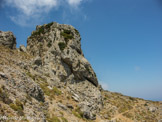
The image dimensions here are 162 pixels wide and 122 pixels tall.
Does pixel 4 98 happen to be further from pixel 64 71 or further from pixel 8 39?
pixel 8 39

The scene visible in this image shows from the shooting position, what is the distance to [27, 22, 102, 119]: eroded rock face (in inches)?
1663

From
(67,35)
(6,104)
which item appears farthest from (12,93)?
(67,35)

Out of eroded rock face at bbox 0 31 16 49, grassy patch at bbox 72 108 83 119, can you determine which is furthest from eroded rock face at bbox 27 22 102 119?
eroded rock face at bbox 0 31 16 49

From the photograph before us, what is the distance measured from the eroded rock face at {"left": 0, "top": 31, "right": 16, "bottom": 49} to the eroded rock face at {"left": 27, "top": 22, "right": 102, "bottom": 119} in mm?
8560

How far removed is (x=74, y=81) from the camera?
45.2m

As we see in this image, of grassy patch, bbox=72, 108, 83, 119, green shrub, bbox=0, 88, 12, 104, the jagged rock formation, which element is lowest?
grassy patch, bbox=72, 108, 83, 119

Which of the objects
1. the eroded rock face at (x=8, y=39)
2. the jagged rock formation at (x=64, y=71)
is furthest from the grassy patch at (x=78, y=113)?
the eroded rock face at (x=8, y=39)

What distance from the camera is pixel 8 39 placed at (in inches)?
1822

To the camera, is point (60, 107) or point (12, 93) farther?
point (60, 107)

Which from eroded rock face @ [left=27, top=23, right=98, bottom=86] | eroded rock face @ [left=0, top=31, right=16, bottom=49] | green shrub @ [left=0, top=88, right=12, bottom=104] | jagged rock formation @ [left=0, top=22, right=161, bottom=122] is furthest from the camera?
eroded rock face @ [left=27, top=23, right=98, bottom=86]

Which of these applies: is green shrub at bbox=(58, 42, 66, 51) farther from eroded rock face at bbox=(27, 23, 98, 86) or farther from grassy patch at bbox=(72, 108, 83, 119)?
grassy patch at bbox=(72, 108, 83, 119)

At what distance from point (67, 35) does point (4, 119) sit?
44023 mm

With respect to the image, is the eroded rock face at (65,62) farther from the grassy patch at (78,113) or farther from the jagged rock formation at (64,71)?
the grassy patch at (78,113)

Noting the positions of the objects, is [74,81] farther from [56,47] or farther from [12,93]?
[12,93]
